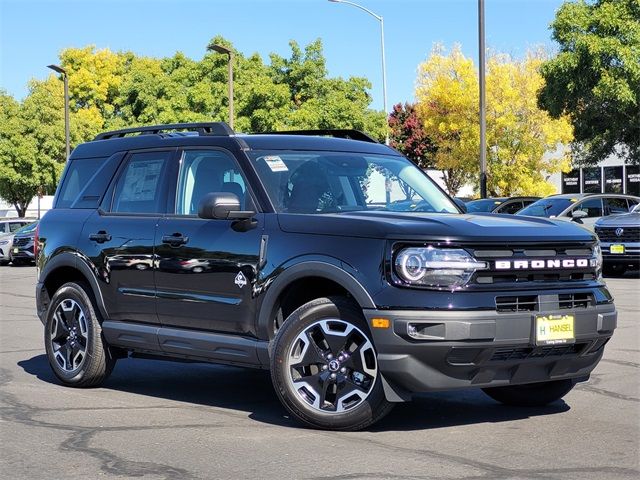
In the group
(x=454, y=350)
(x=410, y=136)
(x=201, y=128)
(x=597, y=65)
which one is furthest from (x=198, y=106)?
(x=454, y=350)

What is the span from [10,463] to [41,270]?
319cm

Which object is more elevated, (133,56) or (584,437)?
(133,56)

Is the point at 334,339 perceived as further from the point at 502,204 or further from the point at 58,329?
the point at 502,204

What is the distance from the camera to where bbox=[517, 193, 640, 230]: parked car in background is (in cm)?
2180

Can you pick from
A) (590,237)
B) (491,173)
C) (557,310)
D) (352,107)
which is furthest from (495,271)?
(352,107)

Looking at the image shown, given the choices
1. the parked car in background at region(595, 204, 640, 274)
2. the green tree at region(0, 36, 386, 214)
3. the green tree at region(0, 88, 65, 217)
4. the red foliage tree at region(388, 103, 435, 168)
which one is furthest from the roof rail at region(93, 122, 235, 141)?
the red foliage tree at region(388, 103, 435, 168)

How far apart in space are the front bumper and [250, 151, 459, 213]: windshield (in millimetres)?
1252

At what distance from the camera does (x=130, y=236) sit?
7531 mm

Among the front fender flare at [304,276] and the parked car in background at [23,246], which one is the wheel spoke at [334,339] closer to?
the front fender flare at [304,276]

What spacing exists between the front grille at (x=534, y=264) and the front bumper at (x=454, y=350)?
221 mm

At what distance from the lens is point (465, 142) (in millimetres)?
42219

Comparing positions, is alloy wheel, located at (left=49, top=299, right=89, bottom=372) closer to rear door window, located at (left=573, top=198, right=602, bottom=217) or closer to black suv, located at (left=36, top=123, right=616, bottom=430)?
black suv, located at (left=36, top=123, right=616, bottom=430)

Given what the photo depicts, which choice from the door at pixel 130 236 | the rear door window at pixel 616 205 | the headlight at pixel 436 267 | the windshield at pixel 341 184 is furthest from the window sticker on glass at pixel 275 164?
the rear door window at pixel 616 205

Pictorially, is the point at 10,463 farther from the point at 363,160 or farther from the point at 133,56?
the point at 133,56
